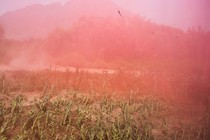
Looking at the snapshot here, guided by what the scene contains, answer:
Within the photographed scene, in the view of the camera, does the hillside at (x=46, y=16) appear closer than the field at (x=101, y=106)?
No

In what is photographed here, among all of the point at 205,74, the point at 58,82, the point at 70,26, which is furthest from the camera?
the point at 70,26

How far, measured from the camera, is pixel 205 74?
5.31m

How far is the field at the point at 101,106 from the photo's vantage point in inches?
101

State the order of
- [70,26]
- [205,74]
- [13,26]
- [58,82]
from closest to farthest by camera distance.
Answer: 1. [58,82]
2. [13,26]
3. [205,74]
4. [70,26]

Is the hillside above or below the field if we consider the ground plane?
above

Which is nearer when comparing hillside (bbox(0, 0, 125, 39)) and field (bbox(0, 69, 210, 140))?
field (bbox(0, 69, 210, 140))

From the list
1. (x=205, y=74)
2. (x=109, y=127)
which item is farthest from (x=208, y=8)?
(x=109, y=127)

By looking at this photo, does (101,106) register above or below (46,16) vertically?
below

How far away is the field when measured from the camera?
101 inches

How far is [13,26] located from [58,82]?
5.50 ft

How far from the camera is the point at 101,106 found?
10.7 feet

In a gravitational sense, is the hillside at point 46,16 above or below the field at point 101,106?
above

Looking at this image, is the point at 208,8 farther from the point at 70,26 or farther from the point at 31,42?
the point at 31,42

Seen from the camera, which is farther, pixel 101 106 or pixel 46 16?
pixel 46 16
